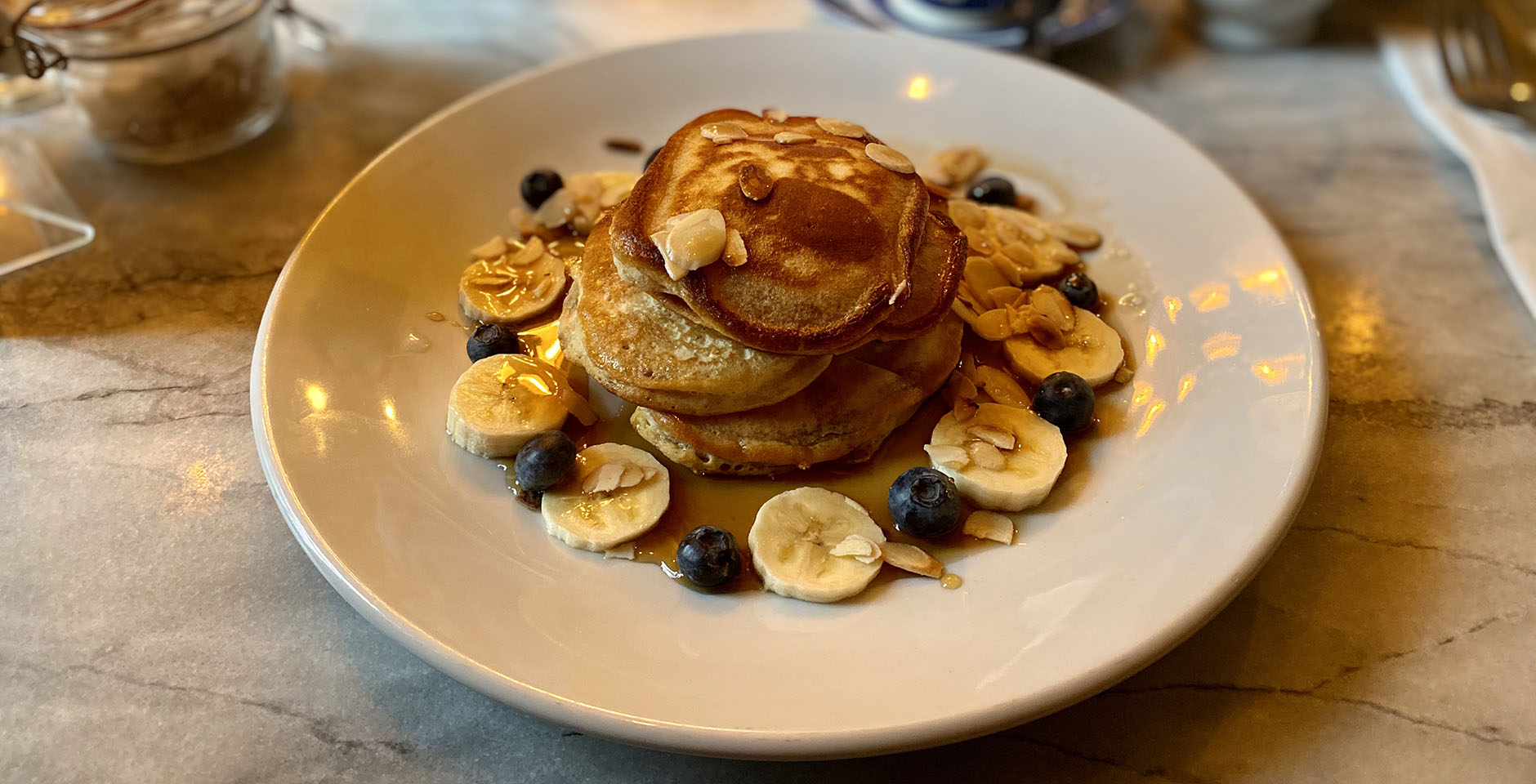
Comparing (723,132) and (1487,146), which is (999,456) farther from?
(1487,146)

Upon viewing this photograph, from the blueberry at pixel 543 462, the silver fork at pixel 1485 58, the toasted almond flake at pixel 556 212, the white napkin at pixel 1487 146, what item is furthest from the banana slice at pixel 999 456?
the silver fork at pixel 1485 58

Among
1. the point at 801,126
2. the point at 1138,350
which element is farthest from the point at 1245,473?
the point at 801,126

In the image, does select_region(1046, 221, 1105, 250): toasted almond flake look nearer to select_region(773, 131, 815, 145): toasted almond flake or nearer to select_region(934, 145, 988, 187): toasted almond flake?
select_region(934, 145, 988, 187): toasted almond flake

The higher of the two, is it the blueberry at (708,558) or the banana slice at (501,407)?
the banana slice at (501,407)

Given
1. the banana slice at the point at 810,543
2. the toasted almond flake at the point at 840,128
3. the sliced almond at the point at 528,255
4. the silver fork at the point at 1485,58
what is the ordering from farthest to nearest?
the silver fork at the point at 1485,58, the sliced almond at the point at 528,255, the toasted almond flake at the point at 840,128, the banana slice at the point at 810,543

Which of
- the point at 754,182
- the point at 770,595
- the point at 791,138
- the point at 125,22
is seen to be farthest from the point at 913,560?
the point at 125,22

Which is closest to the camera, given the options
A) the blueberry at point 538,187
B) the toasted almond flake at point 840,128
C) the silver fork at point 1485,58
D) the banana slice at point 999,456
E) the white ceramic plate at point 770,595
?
the white ceramic plate at point 770,595

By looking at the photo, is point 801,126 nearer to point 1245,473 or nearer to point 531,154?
point 531,154

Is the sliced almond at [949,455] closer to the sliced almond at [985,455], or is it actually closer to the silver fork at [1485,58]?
the sliced almond at [985,455]
